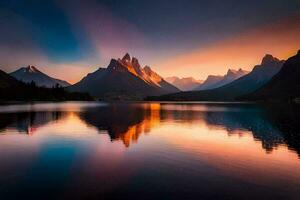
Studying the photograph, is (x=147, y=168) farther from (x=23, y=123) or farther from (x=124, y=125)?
(x=23, y=123)

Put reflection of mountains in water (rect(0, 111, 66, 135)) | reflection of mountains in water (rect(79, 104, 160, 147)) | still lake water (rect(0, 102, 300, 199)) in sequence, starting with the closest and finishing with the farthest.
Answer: still lake water (rect(0, 102, 300, 199)) → reflection of mountains in water (rect(79, 104, 160, 147)) → reflection of mountains in water (rect(0, 111, 66, 135))

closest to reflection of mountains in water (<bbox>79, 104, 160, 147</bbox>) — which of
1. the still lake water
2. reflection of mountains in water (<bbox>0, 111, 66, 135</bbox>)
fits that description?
the still lake water

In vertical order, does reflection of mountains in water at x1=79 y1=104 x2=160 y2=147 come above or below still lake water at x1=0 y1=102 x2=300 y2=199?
above

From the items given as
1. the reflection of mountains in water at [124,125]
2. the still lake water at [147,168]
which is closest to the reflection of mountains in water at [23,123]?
the still lake water at [147,168]

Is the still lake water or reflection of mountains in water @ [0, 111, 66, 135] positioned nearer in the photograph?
the still lake water

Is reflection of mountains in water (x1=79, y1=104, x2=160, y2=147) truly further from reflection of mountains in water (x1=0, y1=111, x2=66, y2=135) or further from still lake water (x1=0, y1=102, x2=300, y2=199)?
reflection of mountains in water (x1=0, y1=111, x2=66, y2=135)

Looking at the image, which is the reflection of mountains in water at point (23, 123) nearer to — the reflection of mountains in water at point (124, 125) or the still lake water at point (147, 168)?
the still lake water at point (147, 168)

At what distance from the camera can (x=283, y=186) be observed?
26.5 metres

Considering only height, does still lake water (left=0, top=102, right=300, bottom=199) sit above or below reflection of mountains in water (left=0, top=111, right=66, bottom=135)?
below

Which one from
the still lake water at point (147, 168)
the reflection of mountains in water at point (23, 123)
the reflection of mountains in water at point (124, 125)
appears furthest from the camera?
the reflection of mountains in water at point (23, 123)

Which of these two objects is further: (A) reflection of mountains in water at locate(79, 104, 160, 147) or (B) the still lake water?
(A) reflection of mountains in water at locate(79, 104, 160, 147)

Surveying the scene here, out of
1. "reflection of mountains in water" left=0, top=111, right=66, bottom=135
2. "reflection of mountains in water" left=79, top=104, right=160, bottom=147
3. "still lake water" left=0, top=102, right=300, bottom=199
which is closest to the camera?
"still lake water" left=0, top=102, right=300, bottom=199

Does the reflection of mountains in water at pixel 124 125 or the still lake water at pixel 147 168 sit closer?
the still lake water at pixel 147 168

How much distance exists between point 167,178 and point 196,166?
733 centimetres
